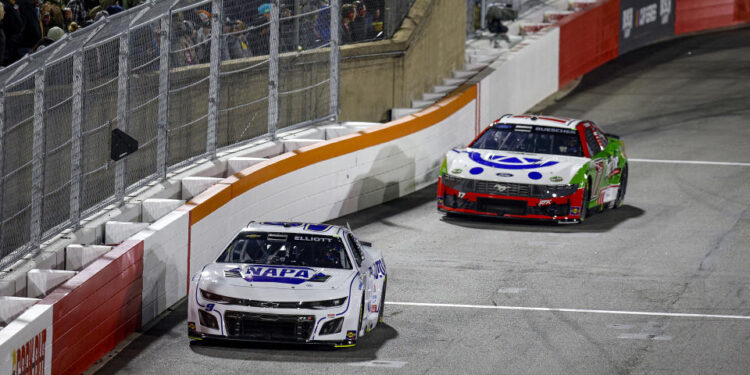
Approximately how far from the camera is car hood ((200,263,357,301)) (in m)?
11.2

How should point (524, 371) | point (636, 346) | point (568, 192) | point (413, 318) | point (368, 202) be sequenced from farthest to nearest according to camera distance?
point (368, 202)
point (568, 192)
point (413, 318)
point (636, 346)
point (524, 371)

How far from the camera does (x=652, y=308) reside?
13406 millimetres

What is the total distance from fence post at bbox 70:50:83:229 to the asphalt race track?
1.45 meters

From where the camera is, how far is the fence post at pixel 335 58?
2047 centimetres

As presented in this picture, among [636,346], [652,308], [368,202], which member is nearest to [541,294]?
[652,308]

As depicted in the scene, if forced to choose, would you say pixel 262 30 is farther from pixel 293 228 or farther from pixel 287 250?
pixel 287 250

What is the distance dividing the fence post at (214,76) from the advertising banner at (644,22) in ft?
64.8

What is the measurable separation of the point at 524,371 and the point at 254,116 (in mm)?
8400

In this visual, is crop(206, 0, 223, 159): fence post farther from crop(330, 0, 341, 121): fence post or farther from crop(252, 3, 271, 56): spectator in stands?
crop(330, 0, 341, 121): fence post

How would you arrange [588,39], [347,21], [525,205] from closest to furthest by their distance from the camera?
[525,205] < [347,21] < [588,39]

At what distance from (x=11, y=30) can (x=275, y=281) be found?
22.0ft

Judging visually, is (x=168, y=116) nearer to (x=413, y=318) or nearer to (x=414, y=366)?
(x=413, y=318)

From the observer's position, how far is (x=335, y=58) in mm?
20609

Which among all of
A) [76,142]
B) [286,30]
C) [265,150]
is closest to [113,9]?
[286,30]
